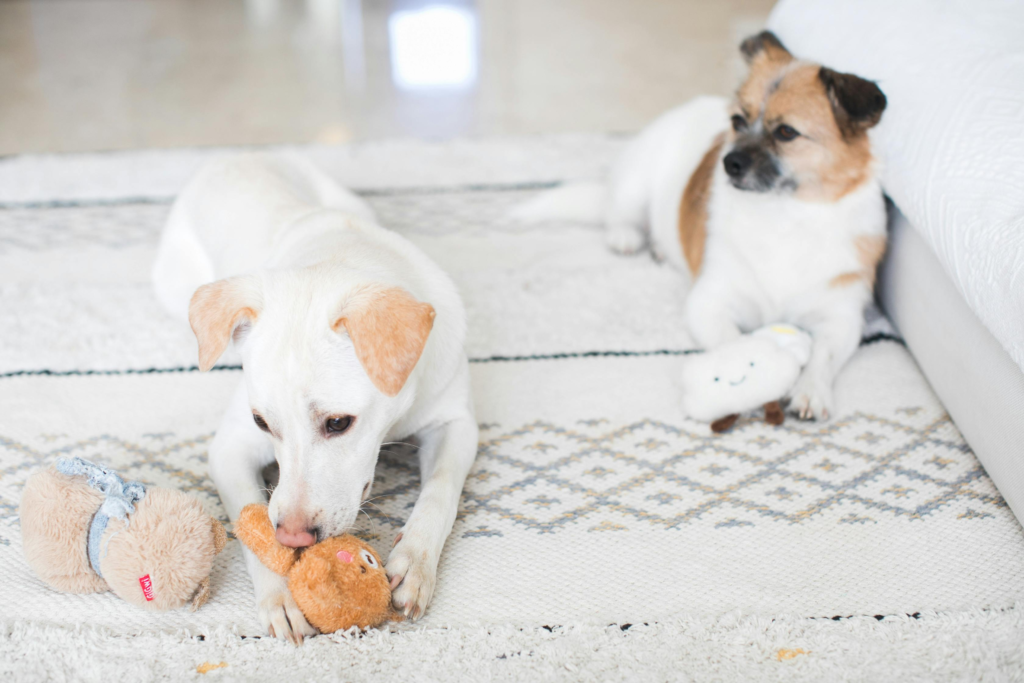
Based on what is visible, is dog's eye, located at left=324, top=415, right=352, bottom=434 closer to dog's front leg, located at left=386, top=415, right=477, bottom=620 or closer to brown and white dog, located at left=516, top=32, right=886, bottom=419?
dog's front leg, located at left=386, top=415, right=477, bottom=620

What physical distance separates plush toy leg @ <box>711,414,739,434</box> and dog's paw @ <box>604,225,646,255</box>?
3.27 ft

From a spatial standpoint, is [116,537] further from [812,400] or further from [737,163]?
[737,163]

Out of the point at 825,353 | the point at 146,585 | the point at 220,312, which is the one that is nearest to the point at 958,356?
the point at 825,353

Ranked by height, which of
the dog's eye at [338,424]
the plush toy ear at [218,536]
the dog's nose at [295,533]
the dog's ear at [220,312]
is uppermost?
the dog's ear at [220,312]

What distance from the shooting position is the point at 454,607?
4.37ft

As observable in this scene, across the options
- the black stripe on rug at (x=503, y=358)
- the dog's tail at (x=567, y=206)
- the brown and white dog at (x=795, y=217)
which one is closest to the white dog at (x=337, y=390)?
the black stripe on rug at (x=503, y=358)

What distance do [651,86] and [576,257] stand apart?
2092 mm

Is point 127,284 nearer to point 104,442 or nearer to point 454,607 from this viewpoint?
point 104,442

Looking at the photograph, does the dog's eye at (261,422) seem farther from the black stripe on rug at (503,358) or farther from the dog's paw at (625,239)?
the dog's paw at (625,239)

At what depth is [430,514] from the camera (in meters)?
1.39

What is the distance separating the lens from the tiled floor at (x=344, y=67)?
382cm

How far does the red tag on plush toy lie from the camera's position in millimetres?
1236

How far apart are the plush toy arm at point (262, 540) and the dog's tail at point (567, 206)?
5.88 feet

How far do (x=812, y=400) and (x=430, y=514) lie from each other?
0.94m
